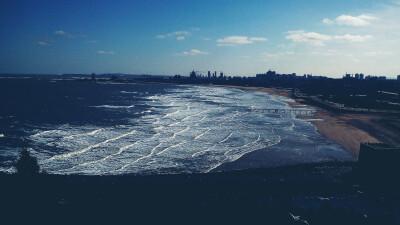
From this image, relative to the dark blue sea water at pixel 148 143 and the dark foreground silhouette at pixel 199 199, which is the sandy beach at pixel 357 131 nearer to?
the dark blue sea water at pixel 148 143

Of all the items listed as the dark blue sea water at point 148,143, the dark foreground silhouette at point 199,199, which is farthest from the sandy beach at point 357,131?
the dark foreground silhouette at point 199,199

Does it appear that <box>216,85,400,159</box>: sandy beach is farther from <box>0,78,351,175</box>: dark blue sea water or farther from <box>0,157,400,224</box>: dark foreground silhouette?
<box>0,157,400,224</box>: dark foreground silhouette

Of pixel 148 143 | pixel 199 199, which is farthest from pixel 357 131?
pixel 199 199

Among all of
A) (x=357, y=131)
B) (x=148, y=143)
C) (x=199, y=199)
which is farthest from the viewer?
(x=357, y=131)

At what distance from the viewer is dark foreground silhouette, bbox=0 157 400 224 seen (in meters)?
12.3

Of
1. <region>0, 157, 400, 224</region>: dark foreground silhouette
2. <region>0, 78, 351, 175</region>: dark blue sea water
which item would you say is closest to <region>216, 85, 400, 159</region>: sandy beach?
<region>0, 78, 351, 175</region>: dark blue sea water

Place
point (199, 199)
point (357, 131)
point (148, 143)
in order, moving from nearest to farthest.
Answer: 1. point (199, 199)
2. point (148, 143)
3. point (357, 131)

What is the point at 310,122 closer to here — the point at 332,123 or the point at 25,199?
the point at 332,123

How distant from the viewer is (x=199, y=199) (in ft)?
46.0

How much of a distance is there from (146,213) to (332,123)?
39.5 m

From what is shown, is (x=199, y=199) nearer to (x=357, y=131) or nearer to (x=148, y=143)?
(x=148, y=143)

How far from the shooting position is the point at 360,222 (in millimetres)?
11641

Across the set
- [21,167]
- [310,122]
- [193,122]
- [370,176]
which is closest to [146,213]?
[21,167]

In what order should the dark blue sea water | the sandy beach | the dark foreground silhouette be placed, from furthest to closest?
1. the sandy beach
2. the dark blue sea water
3. the dark foreground silhouette
